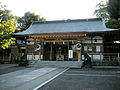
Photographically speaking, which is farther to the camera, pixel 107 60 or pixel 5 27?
pixel 107 60

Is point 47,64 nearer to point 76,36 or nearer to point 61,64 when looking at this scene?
point 61,64

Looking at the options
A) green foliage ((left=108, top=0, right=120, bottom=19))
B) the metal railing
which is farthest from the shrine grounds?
the metal railing

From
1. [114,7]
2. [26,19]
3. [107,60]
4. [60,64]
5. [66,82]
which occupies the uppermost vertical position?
[26,19]

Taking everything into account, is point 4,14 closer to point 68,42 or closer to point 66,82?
point 68,42

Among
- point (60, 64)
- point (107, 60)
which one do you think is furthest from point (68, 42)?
point (107, 60)

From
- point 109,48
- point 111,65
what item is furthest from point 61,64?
point 109,48

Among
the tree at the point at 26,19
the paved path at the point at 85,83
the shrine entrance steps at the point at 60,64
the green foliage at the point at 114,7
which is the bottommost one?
the paved path at the point at 85,83

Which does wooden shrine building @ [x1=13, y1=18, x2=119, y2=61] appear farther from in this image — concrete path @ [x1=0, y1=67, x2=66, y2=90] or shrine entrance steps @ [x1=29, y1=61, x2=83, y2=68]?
concrete path @ [x1=0, y1=67, x2=66, y2=90]

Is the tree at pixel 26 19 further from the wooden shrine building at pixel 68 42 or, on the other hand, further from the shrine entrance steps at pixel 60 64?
the shrine entrance steps at pixel 60 64

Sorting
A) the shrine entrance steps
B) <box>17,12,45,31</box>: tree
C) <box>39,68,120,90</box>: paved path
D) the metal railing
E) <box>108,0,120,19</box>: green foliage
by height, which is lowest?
<box>39,68,120,90</box>: paved path

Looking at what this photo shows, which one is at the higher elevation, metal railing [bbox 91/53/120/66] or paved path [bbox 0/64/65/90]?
metal railing [bbox 91/53/120/66]

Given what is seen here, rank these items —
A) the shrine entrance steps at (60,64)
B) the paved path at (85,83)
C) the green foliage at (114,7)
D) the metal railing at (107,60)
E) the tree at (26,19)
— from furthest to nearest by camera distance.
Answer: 1. the tree at (26,19)
2. the metal railing at (107,60)
3. the shrine entrance steps at (60,64)
4. the paved path at (85,83)
5. the green foliage at (114,7)

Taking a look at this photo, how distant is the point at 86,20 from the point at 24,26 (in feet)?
48.8

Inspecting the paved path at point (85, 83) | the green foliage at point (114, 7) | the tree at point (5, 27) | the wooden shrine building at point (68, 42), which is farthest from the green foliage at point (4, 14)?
the green foliage at point (114, 7)
